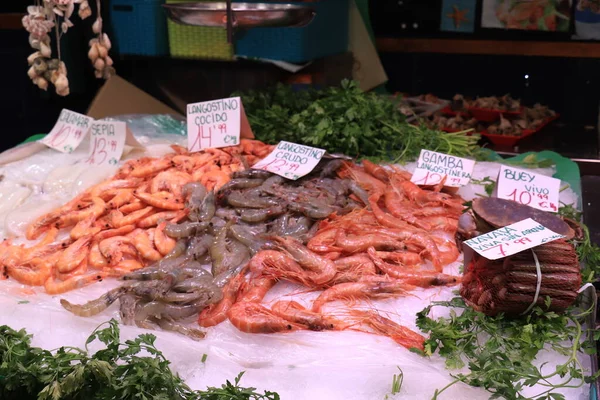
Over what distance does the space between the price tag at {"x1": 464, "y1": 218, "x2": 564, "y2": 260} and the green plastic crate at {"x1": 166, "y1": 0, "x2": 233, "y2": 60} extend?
8.52 feet

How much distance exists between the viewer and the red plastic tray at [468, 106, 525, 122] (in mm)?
4297

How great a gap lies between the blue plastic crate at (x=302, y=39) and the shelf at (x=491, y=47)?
39 cm

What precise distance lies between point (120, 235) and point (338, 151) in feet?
4.64

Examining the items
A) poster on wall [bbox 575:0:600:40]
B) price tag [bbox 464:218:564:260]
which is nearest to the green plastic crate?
poster on wall [bbox 575:0:600:40]

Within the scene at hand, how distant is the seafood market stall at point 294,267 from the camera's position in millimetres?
1858

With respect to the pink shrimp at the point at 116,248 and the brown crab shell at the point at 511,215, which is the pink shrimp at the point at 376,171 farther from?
the pink shrimp at the point at 116,248

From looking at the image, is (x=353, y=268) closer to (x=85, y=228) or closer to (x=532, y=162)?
(x=85, y=228)

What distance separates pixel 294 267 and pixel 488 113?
97.5 inches

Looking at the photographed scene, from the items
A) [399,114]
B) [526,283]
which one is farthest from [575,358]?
[399,114]

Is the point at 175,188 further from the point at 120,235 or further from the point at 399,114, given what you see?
the point at 399,114

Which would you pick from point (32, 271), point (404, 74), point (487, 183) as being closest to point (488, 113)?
point (404, 74)

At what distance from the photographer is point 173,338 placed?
2.05 meters

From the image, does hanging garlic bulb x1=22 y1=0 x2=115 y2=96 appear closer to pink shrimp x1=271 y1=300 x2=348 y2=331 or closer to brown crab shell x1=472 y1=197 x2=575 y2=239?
pink shrimp x1=271 y1=300 x2=348 y2=331

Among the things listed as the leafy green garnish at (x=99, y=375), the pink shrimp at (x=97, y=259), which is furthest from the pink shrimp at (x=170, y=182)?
the leafy green garnish at (x=99, y=375)
